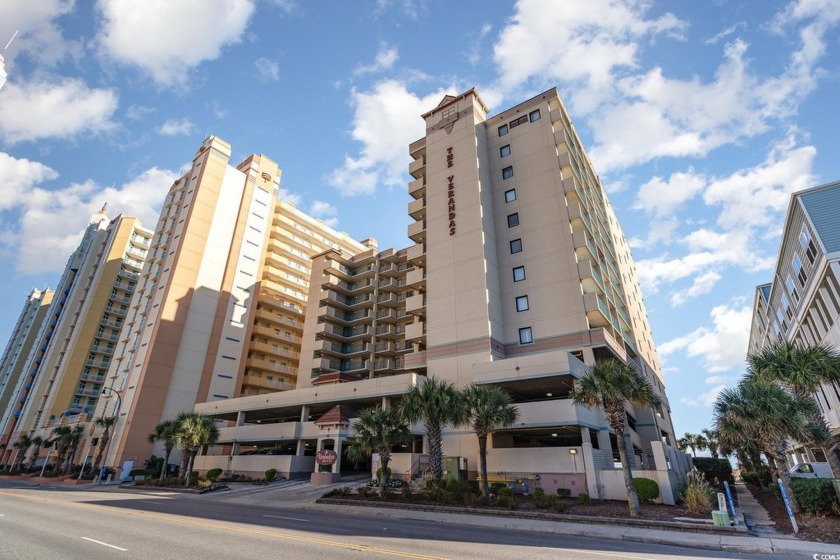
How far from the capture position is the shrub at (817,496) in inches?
794

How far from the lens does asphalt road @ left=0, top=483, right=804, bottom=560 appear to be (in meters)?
11.7

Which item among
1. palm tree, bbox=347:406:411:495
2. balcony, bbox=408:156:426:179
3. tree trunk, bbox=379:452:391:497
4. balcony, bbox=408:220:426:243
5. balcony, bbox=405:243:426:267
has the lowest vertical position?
tree trunk, bbox=379:452:391:497

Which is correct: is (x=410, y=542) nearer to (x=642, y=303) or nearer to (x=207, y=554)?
(x=207, y=554)

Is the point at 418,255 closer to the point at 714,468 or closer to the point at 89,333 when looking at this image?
the point at 714,468

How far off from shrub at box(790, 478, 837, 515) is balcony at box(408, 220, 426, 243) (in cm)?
3906

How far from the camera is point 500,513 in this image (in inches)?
890

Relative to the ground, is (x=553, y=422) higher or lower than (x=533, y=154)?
lower

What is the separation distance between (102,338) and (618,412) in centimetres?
9521

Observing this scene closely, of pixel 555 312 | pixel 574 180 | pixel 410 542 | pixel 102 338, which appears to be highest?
pixel 574 180

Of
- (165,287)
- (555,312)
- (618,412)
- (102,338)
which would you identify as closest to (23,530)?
(618,412)

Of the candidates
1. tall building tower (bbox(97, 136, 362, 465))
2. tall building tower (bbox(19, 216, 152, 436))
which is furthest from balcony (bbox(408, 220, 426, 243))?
tall building tower (bbox(19, 216, 152, 436))

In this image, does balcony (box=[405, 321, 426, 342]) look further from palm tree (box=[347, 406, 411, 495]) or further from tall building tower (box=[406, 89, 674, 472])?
palm tree (box=[347, 406, 411, 495])

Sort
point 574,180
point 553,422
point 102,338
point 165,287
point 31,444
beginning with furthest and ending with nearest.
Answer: point 102,338, point 31,444, point 165,287, point 574,180, point 553,422

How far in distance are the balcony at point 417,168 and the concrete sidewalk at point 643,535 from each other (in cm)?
4190
